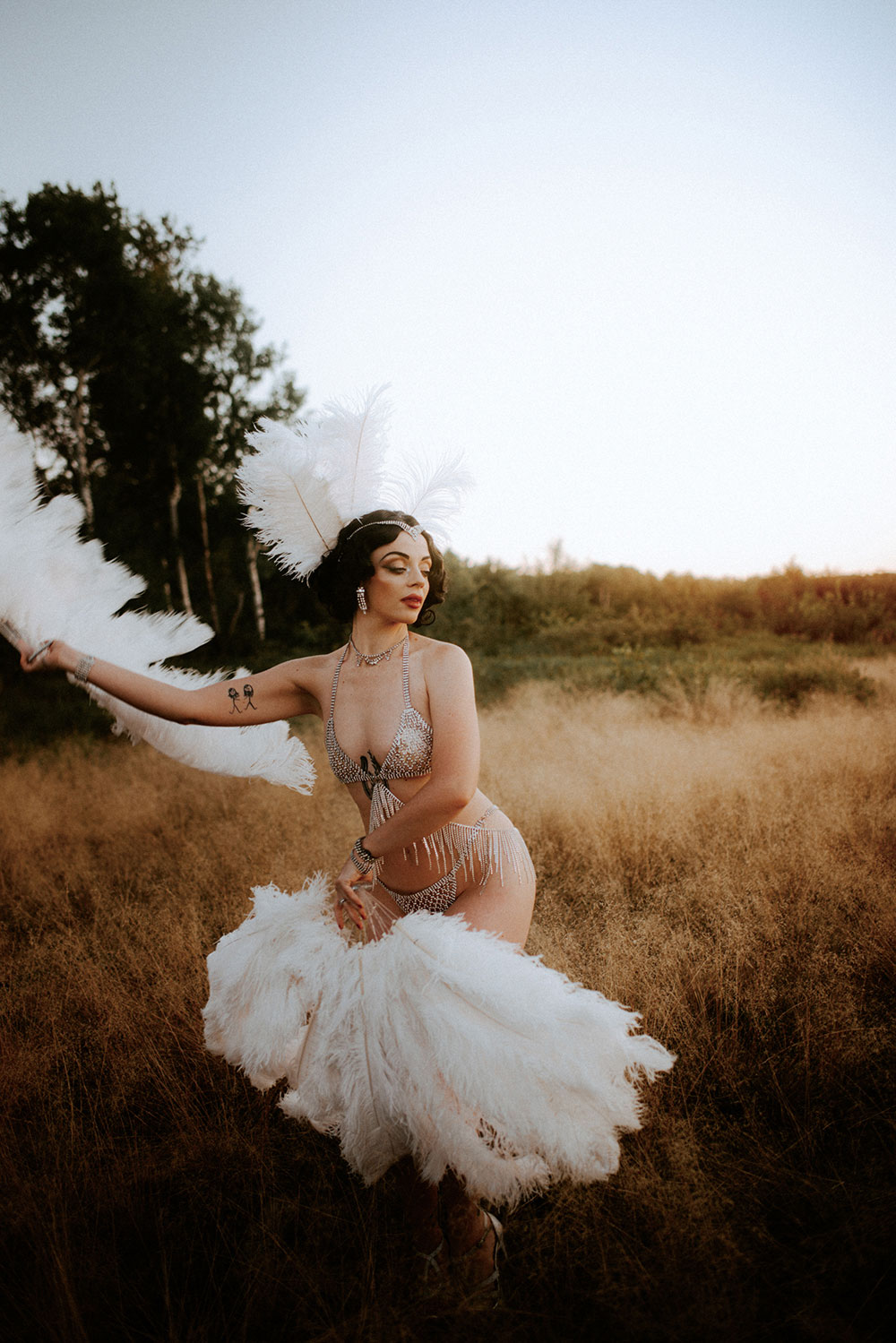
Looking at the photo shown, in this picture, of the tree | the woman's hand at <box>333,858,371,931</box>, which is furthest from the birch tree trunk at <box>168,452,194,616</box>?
the woman's hand at <box>333,858,371,931</box>

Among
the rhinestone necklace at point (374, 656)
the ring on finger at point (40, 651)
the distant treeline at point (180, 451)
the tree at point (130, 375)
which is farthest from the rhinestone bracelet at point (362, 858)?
the tree at point (130, 375)

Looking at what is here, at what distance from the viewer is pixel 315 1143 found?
87.6 inches

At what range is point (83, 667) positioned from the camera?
2.05m

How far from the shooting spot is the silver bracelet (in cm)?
204

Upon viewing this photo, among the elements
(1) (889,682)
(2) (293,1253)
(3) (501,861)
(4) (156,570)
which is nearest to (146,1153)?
(2) (293,1253)

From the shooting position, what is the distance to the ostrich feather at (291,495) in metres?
2.13

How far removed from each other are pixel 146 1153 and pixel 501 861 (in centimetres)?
162

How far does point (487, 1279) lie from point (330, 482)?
7.94 ft

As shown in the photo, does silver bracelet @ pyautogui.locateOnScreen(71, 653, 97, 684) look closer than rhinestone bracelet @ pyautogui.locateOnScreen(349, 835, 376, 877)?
No

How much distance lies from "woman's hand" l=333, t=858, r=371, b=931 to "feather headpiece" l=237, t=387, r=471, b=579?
1.10m

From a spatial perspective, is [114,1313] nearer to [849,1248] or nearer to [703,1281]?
[703,1281]

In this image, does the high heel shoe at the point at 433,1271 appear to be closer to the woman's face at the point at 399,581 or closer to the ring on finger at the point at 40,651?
the woman's face at the point at 399,581

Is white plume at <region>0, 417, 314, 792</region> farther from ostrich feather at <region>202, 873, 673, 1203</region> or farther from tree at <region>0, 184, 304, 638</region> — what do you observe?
tree at <region>0, 184, 304, 638</region>

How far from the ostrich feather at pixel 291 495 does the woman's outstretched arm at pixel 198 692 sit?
0.43 meters
